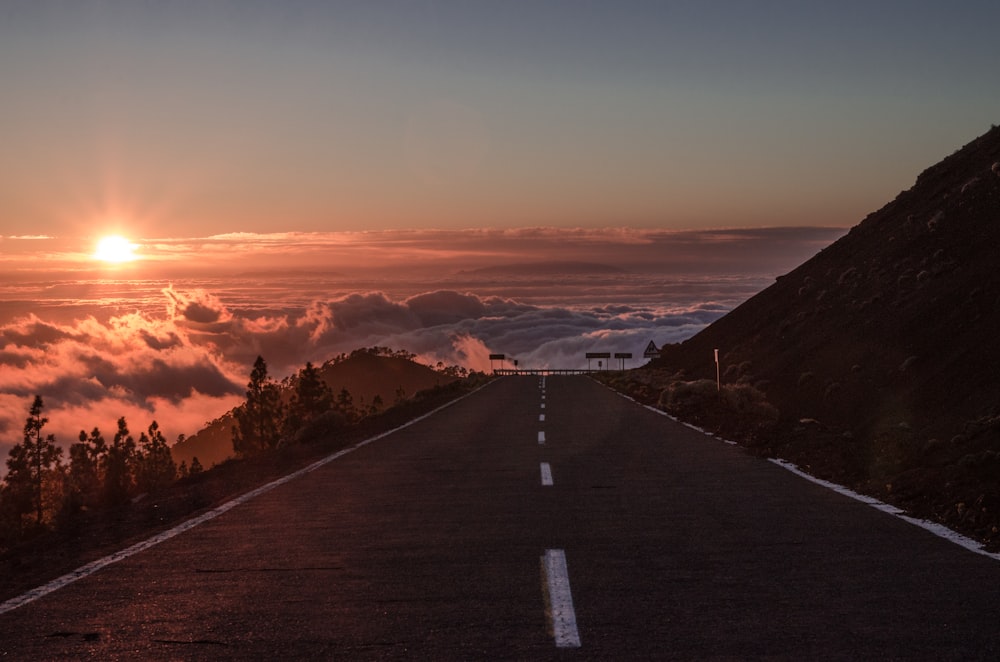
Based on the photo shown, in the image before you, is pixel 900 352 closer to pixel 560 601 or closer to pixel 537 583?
pixel 537 583

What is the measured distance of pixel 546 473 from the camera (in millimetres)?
13859

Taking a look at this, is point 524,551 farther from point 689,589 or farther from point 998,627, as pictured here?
point 998,627

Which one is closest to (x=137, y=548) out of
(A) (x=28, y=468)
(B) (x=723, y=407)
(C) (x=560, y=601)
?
(C) (x=560, y=601)

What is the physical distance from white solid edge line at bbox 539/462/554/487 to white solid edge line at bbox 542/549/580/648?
15.1 feet

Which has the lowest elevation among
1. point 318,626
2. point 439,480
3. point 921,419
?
point 921,419

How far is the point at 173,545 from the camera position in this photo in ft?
29.5

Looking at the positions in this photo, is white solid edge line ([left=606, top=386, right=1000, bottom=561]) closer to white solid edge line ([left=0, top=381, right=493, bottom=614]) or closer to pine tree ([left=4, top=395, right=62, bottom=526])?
white solid edge line ([left=0, top=381, right=493, bottom=614])

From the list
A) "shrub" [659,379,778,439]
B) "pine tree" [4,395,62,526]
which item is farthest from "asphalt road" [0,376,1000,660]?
"pine tree" [4,395,62,526]

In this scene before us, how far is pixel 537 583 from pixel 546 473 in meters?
6.89

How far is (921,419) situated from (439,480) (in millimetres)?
15027

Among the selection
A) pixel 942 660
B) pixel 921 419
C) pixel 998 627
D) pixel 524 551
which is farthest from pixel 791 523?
pixel 921 419

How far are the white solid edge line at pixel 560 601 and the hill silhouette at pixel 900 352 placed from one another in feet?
13.3

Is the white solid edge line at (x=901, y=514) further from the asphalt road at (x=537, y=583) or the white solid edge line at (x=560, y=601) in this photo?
the white solid edge line at (x=560, y=601)

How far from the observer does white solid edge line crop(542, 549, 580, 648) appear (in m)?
5.59
